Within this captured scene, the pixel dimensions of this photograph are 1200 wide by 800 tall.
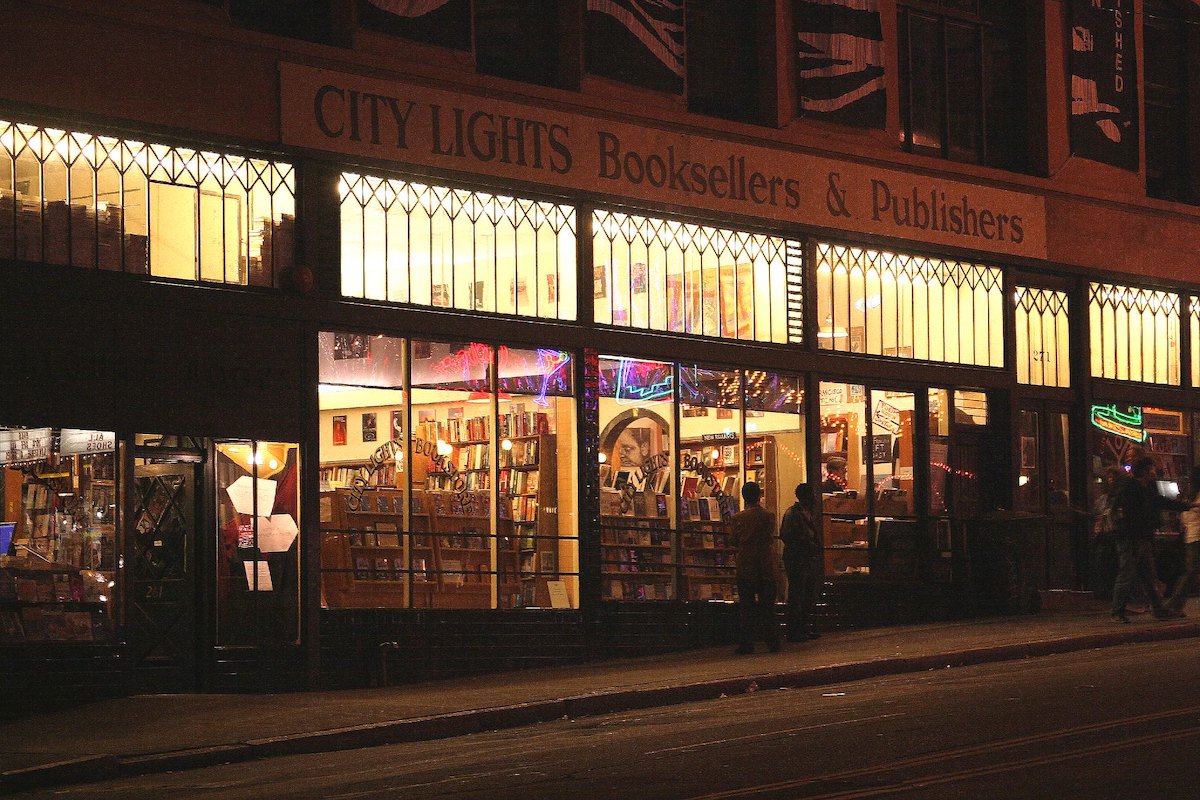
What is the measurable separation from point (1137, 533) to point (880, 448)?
390cm

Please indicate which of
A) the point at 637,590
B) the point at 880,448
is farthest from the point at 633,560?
the point at 880,448

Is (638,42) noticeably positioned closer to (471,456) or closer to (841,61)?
(841,61)

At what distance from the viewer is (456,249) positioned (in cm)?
1889

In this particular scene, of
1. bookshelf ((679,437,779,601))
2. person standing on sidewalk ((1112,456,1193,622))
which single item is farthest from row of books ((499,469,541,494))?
person standing on sidewalk ((1112,456,1193,622))

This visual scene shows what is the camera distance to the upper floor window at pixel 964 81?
24297 mm

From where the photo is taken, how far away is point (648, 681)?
659 inches

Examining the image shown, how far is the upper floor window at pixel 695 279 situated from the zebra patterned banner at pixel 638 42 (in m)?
1.73

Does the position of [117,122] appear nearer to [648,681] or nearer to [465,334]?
[465,334]

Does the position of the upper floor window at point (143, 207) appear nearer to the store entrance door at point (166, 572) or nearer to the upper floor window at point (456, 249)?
the upper floor window at point (456, 249)

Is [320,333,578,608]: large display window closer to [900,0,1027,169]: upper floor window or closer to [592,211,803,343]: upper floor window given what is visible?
[592,211,803,343]: upper floor window

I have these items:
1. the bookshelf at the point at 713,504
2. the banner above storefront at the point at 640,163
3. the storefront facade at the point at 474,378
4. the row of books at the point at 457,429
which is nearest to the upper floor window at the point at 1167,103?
the storefront facade at the point at 474,378

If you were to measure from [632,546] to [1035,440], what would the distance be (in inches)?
305

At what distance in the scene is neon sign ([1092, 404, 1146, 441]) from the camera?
2611cm

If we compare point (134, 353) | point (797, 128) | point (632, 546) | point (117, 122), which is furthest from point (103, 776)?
point (797, 128)
